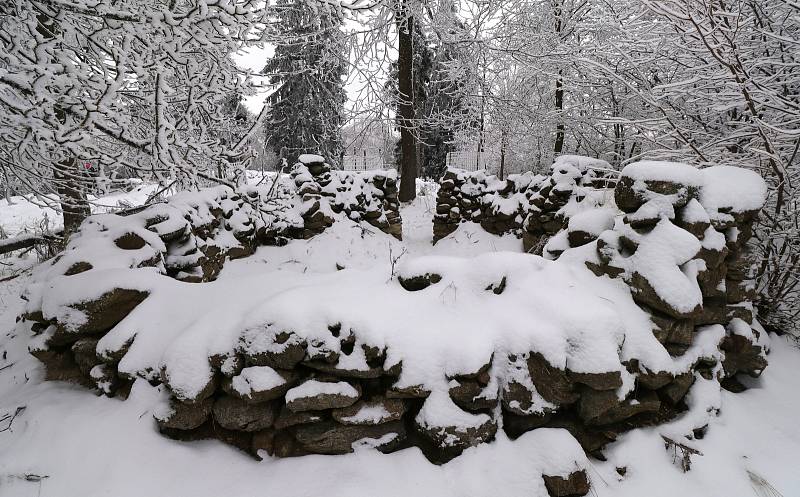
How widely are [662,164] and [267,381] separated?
10.5 feet

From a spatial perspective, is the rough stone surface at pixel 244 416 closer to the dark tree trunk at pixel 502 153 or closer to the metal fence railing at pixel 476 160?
the dark tree trunk at pixel 502 153

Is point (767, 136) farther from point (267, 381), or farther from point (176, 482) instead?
point (176, 482)

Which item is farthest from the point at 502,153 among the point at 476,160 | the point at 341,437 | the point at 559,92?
the point at 341,437

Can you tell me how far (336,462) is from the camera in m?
→ 2.18

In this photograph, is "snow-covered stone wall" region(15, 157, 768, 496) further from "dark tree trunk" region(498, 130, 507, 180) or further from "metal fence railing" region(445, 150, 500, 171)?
"metal fence railing" region(445, 150, 500, 171)

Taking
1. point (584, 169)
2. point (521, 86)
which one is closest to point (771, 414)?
point (584, 169)

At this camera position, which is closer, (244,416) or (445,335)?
(244,416)

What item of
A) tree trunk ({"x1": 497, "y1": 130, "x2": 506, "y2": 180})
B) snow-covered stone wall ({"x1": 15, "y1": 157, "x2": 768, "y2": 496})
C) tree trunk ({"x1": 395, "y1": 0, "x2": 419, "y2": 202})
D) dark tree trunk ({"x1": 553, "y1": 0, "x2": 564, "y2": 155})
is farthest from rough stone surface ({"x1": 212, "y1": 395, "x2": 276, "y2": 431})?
tree trunk ({"x1": 497, "y1": 130, "x2": 506, "y2": 180})

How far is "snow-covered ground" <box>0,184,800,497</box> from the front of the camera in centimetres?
203

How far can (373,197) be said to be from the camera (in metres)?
8.48

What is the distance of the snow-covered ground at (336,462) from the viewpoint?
2025 millimetres

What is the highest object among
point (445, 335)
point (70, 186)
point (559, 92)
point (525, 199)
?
point (559, 92)

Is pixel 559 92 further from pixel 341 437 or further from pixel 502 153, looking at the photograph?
pixel 341 437

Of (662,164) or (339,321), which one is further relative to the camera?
(662,164)
